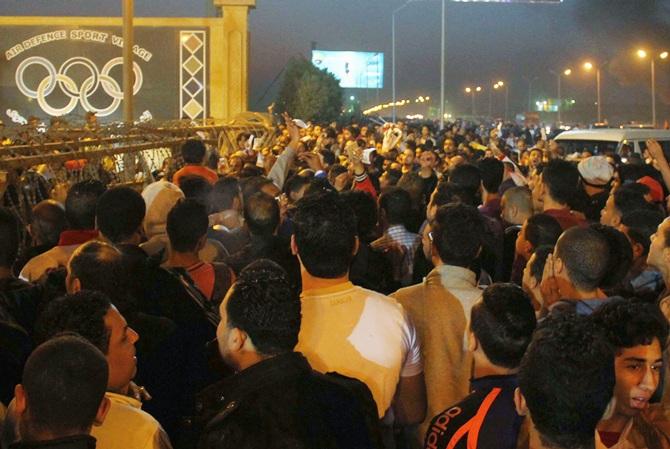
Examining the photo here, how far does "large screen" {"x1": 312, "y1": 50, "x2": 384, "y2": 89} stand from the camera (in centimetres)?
7931

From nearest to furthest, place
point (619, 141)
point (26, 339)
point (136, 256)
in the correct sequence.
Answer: point (26, 339), point (136, 256), point (619, 141)

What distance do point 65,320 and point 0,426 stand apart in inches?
18.0

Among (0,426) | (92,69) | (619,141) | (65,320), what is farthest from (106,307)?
(92,69)

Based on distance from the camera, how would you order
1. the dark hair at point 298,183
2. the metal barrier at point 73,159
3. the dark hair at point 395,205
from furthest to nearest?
the metal barrier at point 73,159, the dark hair at point 298,183, the dark hair at point 395,205

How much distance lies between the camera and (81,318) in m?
3.75

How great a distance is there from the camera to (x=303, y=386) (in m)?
3.44

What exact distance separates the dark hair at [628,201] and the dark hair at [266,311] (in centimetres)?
456

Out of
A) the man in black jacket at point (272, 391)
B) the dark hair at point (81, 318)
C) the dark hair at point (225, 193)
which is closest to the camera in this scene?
the man in black jacket at point (272, 391)

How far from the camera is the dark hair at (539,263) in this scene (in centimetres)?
548

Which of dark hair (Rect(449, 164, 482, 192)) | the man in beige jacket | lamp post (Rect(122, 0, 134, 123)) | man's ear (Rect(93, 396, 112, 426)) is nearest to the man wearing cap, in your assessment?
dark hair (Rect(449, 164, 482, 192))

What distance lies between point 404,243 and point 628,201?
1842mm

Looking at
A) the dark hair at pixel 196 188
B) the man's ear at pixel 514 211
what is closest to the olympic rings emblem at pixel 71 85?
the dark hair at pixel 196 188

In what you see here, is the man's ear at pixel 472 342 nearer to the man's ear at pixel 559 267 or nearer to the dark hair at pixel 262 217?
the man's ear at pixel 559 267

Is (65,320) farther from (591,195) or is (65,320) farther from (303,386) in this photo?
(591,195)
